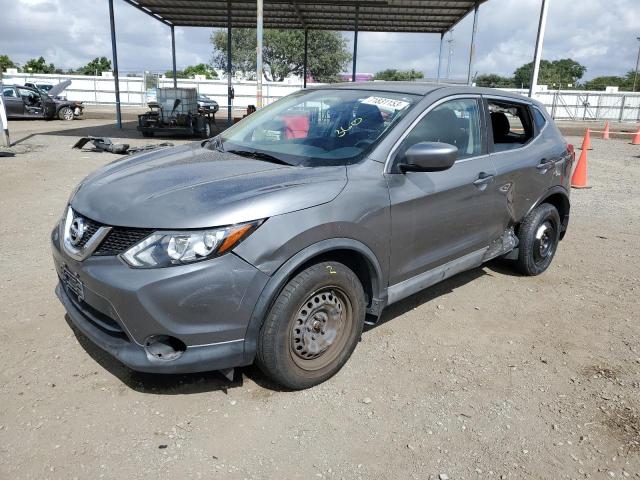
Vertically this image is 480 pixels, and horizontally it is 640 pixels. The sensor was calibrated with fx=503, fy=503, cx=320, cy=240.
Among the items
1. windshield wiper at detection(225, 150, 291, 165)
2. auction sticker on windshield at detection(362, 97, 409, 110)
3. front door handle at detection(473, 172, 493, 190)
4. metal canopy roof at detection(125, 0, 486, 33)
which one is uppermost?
metal canopy roof at detection(125, 0, 486, 33)

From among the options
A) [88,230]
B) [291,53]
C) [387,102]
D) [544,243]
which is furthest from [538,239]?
[291,53]

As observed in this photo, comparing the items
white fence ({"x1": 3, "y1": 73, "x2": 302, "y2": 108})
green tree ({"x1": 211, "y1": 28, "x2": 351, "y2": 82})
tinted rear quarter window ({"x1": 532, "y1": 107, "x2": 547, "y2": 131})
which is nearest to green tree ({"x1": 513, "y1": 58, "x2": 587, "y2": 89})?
green tree ({"x1": 211, "y1": 28, "x2": 351, "y2": 82})

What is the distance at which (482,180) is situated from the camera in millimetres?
3820

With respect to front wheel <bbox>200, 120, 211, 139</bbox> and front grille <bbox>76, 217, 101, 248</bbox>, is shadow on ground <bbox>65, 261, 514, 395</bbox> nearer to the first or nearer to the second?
front grille <bbox>76, 217, 101, 248</bbox>

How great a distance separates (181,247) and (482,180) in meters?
2.41

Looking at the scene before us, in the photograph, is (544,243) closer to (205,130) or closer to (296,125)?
(296,125)

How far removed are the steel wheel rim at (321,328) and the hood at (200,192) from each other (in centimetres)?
58

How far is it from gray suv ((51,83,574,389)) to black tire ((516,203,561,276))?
0.47m

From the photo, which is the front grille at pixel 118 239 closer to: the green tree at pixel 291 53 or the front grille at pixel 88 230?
the front grille at pixel 88 230

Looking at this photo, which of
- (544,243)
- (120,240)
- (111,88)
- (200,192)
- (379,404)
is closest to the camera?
(120,240)

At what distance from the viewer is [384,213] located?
10.1 feet

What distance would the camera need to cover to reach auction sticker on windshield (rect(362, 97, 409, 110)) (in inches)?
136

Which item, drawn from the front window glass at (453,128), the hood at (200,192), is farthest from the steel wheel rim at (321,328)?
the front window glass at (453,128)

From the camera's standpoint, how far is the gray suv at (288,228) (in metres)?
2.44
